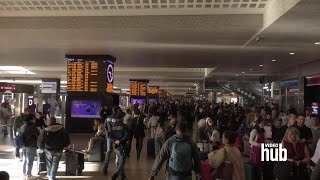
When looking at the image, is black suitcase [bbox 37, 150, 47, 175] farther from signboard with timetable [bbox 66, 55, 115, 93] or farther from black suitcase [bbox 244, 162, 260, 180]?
signboard with timetable [bbox 66, 55, 115, 93]

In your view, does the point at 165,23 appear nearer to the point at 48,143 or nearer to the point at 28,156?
the point at 48,143

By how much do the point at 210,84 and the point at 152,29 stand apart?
3224 cm

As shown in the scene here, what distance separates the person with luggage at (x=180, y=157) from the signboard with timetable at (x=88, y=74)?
10.8 m

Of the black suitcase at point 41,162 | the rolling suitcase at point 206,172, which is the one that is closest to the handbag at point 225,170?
the rolling suitcase at point 206,172

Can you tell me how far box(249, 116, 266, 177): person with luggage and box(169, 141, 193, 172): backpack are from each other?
3679mm

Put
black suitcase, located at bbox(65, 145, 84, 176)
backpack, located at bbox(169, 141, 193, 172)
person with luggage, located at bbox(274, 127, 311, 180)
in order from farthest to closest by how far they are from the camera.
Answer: black suitcase, located at bbox(65, 145, 84, 176), person with luggage, located at bbox(274, 127, 311, 180), backpack, located at bbox(169, 141, 193, 172)

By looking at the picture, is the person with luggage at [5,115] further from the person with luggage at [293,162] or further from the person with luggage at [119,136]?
the person with luggage at [293,162]

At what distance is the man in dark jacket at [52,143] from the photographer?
838 centimetres

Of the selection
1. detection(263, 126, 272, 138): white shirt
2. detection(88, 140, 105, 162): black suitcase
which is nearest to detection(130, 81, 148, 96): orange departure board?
detection(88, 140, 105, 162): black suitcase

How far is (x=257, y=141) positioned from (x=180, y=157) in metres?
4.61

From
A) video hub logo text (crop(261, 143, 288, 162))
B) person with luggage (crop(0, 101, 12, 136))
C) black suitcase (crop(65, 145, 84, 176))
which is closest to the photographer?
video hub logo text (crop(261, 143, 288, 162))

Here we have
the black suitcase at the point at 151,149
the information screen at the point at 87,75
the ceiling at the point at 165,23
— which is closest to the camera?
the ceiling at the point at 165,23

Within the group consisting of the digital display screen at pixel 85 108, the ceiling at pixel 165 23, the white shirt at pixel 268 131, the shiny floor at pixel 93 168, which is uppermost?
the ceiling at pixel 165 23

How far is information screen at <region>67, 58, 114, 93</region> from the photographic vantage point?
52.1 ft
